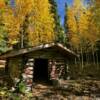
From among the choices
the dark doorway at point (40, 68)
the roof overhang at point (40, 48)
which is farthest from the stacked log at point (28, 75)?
the dark doorway at point (40, 68)

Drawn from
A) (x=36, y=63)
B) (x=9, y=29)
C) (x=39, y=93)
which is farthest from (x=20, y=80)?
(x=9, y=29)

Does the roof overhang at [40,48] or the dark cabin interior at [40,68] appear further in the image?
the dark cabin interior at [40,68]

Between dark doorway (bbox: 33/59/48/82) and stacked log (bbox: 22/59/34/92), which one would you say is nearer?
stacked log (bbox: 22/59/34/92)

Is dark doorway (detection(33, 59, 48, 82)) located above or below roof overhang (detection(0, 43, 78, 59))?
below

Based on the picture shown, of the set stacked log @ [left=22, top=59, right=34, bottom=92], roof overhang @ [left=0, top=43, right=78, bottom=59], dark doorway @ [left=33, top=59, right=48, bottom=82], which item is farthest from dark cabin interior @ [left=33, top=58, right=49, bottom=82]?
stacked log @ [left=22, top=59, right=34, bottom=92]

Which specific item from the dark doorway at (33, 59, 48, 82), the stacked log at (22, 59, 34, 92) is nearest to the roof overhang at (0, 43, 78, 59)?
the stacked log at (22, 59, 34, 92)

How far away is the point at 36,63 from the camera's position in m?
26.7

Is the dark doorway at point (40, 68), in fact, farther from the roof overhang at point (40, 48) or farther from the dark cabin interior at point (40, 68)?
the roof overhang at point (40, 48)

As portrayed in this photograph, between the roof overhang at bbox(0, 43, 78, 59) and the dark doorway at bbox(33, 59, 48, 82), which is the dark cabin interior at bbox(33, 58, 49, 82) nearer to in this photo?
the dark doorway at bbox(33, 59, 48, 82)

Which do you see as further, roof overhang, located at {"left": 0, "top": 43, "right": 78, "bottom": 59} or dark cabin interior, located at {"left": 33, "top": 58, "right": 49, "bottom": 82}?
dark cabin interior, located at {"left": 33, "top": 58, "right": 49, "bottom": 82}

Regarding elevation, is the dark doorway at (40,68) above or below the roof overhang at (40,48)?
below

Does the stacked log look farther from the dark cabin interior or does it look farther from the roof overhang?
the dark cabin interior

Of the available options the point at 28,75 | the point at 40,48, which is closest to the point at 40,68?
the point at 40,48

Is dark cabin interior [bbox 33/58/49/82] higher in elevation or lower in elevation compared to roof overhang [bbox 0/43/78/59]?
lower
